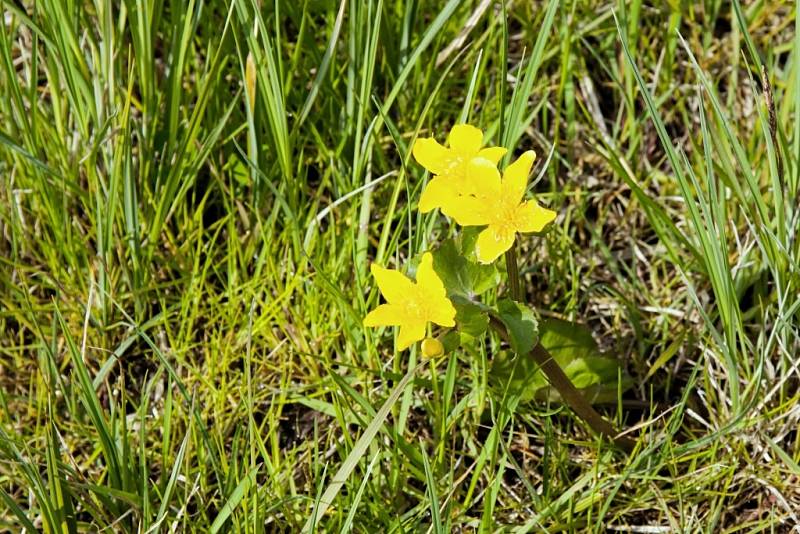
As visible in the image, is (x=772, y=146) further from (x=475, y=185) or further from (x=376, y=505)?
(x=376, y=505)

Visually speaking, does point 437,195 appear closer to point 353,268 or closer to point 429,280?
point 429,280

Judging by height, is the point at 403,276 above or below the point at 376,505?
above

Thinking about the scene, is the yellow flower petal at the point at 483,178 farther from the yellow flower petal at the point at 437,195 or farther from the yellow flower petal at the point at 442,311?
the yellow flower petal at the point at 442,311

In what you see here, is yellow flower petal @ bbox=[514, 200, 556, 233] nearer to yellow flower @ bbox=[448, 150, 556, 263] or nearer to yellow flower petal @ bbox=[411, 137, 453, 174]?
yellow flower @ bbox=[448, 150, 556, 263]

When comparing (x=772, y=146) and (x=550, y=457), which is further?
(x=550, y=457)

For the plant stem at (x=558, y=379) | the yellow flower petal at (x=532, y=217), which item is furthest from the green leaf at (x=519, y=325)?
the yellow flower petal at (x=532, y=217)

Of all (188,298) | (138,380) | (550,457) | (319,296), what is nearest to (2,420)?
(138,380)
